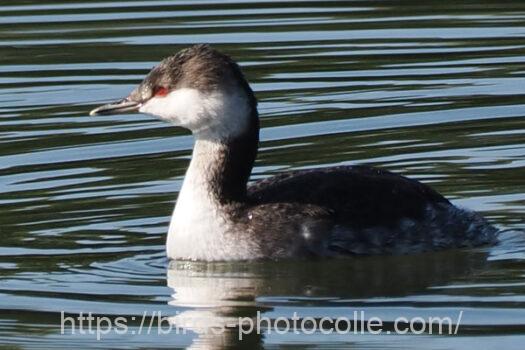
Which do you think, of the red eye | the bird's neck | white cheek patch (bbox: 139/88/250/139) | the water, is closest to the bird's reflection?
the water

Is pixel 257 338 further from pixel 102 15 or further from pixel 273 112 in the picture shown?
pixel 102 15

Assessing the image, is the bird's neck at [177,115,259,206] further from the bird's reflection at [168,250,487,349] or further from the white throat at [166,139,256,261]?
the bird's reflection at [168,250,487,349]

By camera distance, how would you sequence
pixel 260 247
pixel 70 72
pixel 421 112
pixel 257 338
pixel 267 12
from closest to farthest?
pixel 257 338 → pixel 260 247 → pixel 421 112 → pixel 70 72 → pixel 267 12

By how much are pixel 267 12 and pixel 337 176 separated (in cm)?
861

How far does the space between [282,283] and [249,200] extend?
0.93m

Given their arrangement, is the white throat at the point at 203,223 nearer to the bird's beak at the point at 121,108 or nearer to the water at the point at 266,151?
the water at the point at 266,151

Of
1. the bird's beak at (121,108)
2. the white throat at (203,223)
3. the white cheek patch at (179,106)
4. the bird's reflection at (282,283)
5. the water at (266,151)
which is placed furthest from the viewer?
the bird's beak at (121,108)

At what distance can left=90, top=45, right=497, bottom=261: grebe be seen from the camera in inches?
532

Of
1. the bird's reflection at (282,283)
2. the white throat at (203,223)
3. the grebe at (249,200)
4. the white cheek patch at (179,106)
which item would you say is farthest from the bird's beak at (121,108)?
the bird's reflection at (282,283)

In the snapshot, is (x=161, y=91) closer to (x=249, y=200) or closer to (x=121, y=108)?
(x=121, y=108)

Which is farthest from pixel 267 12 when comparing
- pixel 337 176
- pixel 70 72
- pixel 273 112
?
pixel 337 176

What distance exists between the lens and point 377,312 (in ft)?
39.7

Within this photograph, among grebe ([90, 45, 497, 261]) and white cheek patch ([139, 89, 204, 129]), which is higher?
white cheek patch ([139, 89, 204, 129])

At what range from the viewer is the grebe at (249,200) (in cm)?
1351
